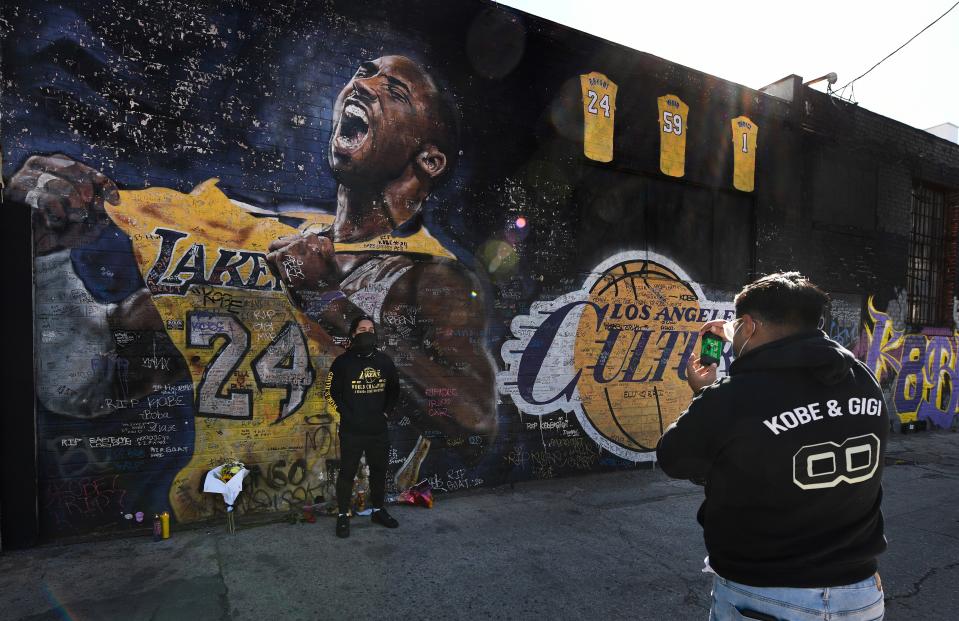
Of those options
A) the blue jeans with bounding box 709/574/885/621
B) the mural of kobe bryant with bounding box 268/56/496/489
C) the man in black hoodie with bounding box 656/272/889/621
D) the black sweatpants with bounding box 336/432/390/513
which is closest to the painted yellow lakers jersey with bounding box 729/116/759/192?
the mural of kobe bryant with bounding box 268/56/496/489

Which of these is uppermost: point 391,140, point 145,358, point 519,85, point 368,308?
point 519,85

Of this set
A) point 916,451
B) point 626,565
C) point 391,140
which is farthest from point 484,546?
point 916,451

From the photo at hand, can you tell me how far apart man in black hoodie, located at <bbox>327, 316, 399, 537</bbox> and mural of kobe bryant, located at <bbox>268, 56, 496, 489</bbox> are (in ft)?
1.82

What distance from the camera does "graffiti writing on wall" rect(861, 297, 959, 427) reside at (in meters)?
9.70

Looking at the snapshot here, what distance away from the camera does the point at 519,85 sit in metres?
6.21

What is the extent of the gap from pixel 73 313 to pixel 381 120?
3.32 m

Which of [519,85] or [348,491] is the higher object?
[519,85]

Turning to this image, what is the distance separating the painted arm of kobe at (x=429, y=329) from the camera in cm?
517

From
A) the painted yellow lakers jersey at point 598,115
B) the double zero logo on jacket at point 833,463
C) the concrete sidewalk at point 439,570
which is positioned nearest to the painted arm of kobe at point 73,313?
the concrete sidewalk at point 439,570

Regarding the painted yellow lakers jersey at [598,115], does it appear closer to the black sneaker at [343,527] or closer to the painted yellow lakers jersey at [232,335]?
the painted yellow lakers jersey at [232,335]

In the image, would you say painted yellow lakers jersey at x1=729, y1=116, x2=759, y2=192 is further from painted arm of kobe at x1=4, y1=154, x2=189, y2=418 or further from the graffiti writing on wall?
painted arm of kobe at x1=4, y1=154, x2=189, y2=418

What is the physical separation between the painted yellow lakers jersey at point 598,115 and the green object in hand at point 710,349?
5008 millimetres

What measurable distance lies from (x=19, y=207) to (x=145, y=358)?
1513mm

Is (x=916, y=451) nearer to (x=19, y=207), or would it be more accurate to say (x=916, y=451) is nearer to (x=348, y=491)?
(x=348, y=491)
